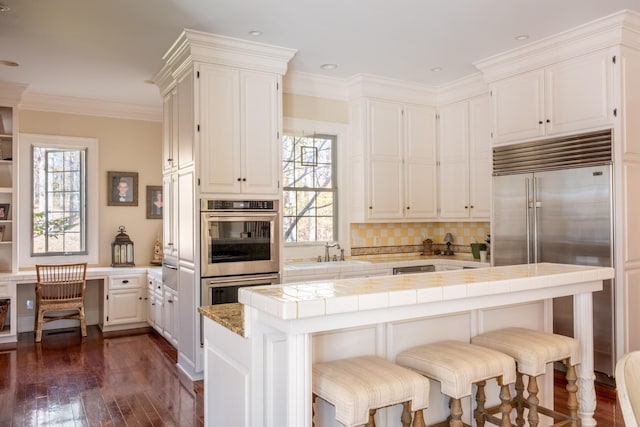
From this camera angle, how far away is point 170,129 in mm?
4641

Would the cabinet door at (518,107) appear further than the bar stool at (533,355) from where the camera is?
Yes

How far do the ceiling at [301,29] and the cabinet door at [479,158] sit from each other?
0.47 m

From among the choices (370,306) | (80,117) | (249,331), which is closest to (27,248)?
(80,117)

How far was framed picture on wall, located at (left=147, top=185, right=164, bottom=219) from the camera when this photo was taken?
21.0 ft

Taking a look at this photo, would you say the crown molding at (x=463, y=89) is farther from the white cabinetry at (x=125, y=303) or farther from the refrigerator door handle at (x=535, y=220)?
the white cabinetry at (x=125, y=303)

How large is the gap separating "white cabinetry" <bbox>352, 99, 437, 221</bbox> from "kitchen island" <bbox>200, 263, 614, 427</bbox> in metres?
2.74

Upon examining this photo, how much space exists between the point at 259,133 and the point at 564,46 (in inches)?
104

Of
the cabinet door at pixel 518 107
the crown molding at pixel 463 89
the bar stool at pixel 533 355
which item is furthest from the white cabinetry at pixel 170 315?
the crown molding at pixel 463 89

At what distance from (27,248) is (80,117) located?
1705mm

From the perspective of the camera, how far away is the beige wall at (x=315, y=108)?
5.11 m

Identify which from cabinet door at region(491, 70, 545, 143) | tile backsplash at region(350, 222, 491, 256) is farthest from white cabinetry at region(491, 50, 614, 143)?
tile backsplash at region(350, 222, 491, 256)

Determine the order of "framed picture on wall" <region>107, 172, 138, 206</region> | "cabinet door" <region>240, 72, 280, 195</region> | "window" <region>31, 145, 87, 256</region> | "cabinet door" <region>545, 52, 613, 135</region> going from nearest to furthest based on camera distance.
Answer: "cabinet door" <region>545, 52, 613, 135</region>, "cabinet door" <region>240, 72, 280, 195</region>, "window" <region>31, 145, 87, 256</region>, "framed picture on wall" <region>107, 172, 138, 206</region>

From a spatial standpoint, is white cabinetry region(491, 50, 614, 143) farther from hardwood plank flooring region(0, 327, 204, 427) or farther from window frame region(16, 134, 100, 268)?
window frame region(16, 134, 100, 268)

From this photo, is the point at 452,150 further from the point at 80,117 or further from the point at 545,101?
the point at 80,117
